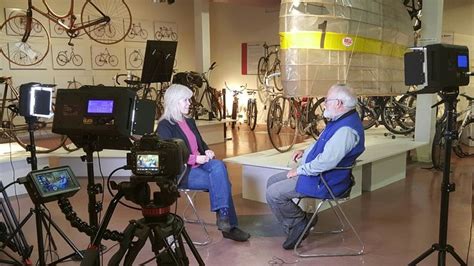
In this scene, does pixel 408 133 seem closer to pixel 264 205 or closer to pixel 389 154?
pixel 389 154

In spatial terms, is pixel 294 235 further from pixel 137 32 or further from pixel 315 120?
pixel 137 32

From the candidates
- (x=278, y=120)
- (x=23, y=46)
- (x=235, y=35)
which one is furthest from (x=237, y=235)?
(x=235, y=35)

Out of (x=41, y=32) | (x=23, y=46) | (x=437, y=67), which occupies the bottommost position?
(x=437, y=67)

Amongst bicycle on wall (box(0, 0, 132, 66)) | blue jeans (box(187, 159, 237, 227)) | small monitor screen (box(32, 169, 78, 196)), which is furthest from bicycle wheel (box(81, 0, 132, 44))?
small monitor screen (box(32, 169, 78, 196))

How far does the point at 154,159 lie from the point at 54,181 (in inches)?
35.4

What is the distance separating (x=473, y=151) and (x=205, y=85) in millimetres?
5009

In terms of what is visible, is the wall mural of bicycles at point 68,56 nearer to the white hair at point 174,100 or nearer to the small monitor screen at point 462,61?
the white hair at point 174,100

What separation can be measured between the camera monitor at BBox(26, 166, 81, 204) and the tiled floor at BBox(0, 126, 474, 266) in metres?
1.01

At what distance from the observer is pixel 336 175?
3232mm

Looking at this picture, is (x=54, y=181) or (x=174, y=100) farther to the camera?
(x=174, y=100)

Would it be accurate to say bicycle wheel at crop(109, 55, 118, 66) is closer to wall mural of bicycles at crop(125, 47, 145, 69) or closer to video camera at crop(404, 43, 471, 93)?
wall mural of bicycles at crop(125, 47, 145, 69)

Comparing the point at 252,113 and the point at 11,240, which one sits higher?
the point at 252,113

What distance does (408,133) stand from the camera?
7.26 metres

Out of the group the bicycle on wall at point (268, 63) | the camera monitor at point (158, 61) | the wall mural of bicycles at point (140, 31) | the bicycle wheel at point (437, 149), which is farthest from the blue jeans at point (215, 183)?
the bicycle on wall at point (268, 63)
